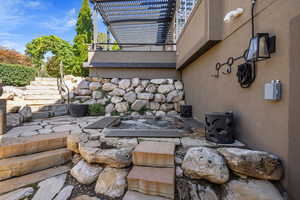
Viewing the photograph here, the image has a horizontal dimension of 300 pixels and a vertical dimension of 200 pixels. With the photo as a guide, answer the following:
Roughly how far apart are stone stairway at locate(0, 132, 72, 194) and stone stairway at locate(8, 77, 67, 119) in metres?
2.34

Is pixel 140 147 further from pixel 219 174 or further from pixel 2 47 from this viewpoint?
pixel 2 47

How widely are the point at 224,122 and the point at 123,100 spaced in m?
4.04

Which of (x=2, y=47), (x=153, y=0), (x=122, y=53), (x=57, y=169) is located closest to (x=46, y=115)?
(x=57, y=169)

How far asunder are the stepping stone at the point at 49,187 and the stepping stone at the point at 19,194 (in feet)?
0.30

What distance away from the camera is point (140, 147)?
1871 millimetres

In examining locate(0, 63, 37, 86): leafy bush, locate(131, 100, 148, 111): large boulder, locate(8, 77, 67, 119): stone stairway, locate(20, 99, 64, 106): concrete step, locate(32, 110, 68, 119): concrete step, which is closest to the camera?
locate(32, 110, 68, 119): concrete step

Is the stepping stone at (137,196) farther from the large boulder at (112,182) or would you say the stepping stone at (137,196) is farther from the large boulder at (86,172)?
the large boulder at (86,172)

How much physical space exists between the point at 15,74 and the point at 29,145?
24.1ft

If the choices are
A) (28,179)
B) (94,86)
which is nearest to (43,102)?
(94,86)

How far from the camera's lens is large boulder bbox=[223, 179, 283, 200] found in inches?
52.1

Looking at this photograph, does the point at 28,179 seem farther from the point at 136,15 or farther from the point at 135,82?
the point at 136,15

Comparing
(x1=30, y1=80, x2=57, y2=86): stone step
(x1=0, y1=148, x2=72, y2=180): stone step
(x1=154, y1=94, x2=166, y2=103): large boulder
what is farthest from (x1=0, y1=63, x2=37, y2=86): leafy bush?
(x1=0, y1=148, x2=72, y2=180): stone step

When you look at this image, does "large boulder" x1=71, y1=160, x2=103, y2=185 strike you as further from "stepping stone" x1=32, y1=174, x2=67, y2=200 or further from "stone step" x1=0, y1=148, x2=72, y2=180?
"stone step" x1=0, y1=148, x2=72, y2=180

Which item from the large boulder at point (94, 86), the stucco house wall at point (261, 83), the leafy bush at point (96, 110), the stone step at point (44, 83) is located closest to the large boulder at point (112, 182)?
the stucco house wall at point (261, 83)
